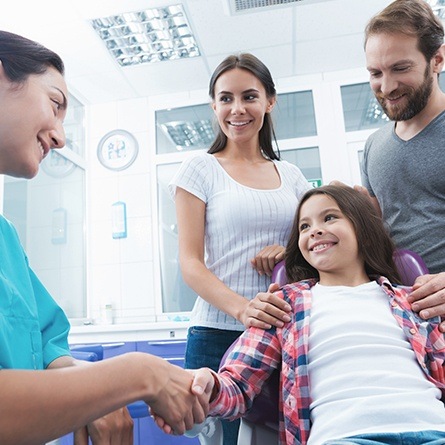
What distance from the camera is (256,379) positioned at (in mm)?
1193

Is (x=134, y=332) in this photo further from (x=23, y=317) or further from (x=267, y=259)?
(x=23, y=317)

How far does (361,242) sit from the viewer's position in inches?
57.2

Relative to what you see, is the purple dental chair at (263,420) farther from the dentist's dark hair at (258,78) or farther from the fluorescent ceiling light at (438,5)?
the fluorescent ceiling light at (438,5)

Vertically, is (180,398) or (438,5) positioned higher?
(438,5)

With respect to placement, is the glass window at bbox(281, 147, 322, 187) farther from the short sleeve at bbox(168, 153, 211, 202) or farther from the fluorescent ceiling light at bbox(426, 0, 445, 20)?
the short sleeve at bbox(168, 153, 211, 202)

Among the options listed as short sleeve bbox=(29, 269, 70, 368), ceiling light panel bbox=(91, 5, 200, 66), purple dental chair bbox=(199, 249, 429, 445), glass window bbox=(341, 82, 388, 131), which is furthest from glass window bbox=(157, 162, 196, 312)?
short sleeve bbox=(29, 269, 70, 368)

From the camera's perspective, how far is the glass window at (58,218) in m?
3.61

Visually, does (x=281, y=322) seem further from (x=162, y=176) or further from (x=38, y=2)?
(x=162, y=176)

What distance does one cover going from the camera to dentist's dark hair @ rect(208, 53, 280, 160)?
1.60 meters

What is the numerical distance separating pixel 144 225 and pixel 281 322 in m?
3.10

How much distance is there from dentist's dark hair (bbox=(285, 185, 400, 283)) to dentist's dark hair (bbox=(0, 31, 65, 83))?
0.89m

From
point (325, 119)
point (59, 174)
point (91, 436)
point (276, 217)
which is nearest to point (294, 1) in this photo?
point (325, 119)

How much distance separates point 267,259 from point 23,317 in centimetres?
73

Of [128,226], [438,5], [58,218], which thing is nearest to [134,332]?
[128,226]
